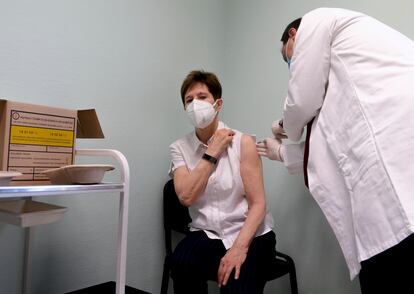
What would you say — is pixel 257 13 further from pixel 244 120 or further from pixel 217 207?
pixel 217 207

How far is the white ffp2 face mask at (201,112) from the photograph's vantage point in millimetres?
1405

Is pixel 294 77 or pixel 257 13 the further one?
pixel 257 13

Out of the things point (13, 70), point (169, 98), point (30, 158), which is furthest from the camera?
point (169, 98)

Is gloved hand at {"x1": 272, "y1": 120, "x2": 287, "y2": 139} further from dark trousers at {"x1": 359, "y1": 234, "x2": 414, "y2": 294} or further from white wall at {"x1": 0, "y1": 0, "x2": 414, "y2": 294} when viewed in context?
dark trousers at {"x1": 359, "y1": 234, "x2": 414, "y2": 294}

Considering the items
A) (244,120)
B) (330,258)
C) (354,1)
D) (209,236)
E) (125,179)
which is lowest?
(330,258)

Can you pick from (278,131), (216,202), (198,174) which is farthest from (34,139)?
(278,131)

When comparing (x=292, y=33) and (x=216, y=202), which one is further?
(x=216, y=202)

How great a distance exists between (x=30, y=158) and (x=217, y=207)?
77 centimetres

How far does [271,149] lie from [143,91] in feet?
2.46

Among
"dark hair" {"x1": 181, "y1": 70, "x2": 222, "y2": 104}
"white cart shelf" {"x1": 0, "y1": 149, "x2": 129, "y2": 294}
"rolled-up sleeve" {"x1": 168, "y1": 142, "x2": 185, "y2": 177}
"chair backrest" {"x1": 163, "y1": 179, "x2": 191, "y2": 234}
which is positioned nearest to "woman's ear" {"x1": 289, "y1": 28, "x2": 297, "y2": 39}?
"dark hair" {"x1": 181, "y1": 70, "x2": 222, "y2": 104}

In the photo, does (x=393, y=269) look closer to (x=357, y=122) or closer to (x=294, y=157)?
Result: (x=357, y=122)

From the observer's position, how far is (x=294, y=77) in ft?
3.55

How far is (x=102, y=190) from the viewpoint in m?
0.96

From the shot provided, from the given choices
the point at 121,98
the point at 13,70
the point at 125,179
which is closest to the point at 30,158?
the point at 125,179
